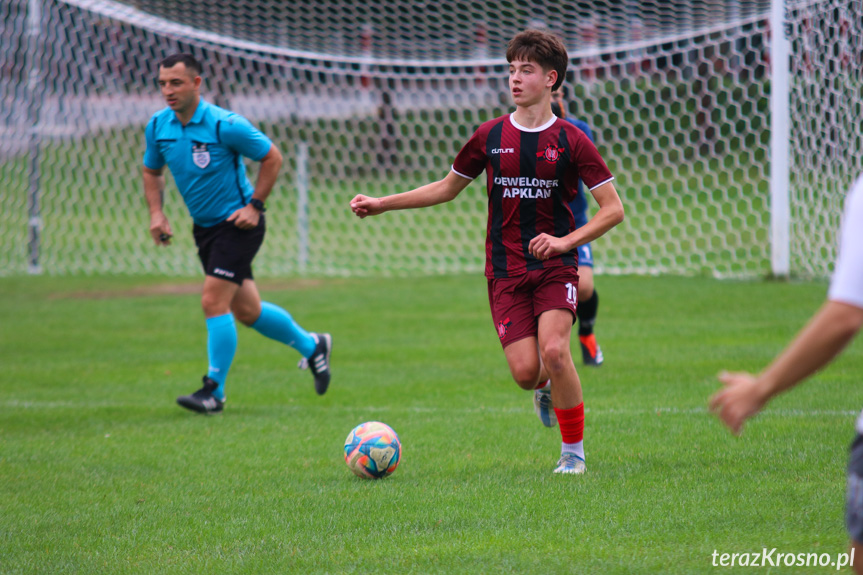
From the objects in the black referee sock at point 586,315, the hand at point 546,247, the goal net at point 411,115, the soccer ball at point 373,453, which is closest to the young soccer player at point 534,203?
the hand at point 546,247

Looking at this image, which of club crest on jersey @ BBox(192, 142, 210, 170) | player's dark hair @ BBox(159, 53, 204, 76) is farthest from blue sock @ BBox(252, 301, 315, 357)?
player's dark hair @ BBox(159, 53, 204, 76)

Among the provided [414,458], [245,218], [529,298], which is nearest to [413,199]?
[529,298]

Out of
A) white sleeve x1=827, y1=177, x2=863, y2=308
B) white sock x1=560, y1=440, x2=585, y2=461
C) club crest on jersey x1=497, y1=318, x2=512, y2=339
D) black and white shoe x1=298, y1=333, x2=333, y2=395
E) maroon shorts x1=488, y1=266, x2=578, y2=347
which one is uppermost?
white sleeve x1=827, y1=177, x2=863, y2=308

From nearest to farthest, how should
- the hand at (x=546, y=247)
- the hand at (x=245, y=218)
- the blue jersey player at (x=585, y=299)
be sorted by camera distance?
the hand at (x=546, y=247) < the hand at (x=245, y=218) < the blue jersey player at (x=585, y=299)

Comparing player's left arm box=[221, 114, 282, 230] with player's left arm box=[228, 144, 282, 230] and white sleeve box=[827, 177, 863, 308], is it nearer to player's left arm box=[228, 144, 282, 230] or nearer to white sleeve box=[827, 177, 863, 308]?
player's left arm box=[228, 144, 282, 230]

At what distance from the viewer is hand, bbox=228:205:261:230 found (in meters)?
6.21

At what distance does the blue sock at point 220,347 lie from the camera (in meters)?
6.27

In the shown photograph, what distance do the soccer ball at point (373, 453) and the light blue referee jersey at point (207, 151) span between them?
2439 millimetres

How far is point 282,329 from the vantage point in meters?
6.69

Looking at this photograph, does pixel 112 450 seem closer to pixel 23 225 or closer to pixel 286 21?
pixel 286 21

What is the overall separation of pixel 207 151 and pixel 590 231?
123 inches

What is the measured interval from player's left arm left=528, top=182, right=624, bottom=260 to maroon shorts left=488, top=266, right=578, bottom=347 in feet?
0.72

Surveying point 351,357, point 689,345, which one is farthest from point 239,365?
point 689,345

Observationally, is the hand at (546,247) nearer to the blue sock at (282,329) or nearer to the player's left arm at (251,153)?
the player's left arm at (251,153)
